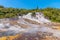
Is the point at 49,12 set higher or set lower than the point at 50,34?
higher

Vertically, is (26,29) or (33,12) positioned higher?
(33,12)

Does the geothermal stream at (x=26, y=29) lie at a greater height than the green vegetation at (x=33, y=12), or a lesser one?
lesser

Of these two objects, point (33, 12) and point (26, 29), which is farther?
point (33, 12)

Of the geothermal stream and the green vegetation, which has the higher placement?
the green vegetation

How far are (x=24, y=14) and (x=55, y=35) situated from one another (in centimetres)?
1338

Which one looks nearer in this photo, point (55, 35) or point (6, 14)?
point (55, 35)

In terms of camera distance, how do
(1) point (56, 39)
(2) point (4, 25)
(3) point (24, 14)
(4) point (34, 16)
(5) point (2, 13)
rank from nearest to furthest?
(1) point (56, 39)
(2) point (4, 25)
(4) point (34, 16)
(3) point (24, 14)
(5) point (2, 13)

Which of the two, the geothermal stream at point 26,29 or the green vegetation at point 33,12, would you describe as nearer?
the geothermal stream at point 26,29

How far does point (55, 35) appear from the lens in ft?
51.5

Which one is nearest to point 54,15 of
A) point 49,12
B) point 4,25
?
point 49,12

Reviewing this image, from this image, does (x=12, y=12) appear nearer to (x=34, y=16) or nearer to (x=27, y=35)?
(x=34, y=16)

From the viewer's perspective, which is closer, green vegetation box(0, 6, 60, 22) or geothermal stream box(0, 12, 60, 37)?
geothermal stream box(0, 12, 60, 37)

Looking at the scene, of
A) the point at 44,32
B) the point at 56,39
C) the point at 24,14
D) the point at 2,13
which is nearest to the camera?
the point at 56,39

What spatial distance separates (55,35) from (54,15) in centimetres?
1377
